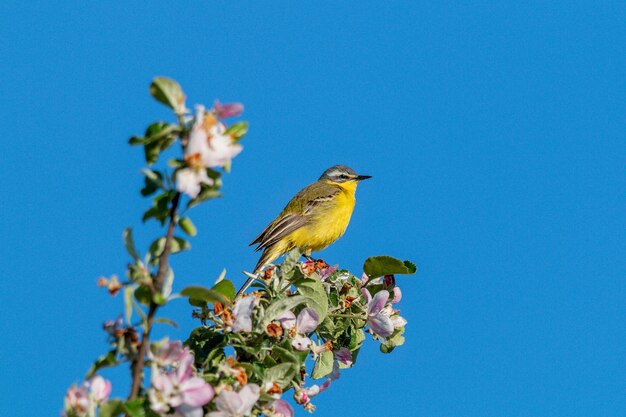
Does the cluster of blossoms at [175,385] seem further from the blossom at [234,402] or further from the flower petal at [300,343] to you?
the flower petal at [300,343]

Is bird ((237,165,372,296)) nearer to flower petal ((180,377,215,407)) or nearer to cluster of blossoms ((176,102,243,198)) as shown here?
flower petal ((180,377,215,407))

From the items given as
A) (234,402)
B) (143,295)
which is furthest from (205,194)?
(234,402)

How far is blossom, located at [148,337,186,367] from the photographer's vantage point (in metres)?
2.38

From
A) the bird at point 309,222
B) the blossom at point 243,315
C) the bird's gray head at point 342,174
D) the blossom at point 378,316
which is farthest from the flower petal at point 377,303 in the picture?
the bird's gray head at point 342,174

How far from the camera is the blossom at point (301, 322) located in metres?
3.30

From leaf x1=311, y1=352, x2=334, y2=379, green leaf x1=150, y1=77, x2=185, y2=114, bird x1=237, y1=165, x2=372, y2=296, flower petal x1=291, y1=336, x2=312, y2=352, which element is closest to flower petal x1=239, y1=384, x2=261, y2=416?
flower petal x1=291, y1=336, x2=312, y2=352

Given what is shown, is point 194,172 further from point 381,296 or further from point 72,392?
point 381,296

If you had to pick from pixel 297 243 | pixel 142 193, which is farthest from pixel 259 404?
pixel 297 243

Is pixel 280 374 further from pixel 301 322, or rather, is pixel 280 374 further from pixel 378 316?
pixel 378 316

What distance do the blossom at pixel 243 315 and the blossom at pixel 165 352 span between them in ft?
2.20

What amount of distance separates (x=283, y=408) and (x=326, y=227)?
26.0 ft

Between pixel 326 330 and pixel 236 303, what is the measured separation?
33.4 inches

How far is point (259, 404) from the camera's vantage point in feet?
9.33

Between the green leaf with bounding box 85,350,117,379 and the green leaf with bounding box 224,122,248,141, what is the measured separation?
28.6 inches
